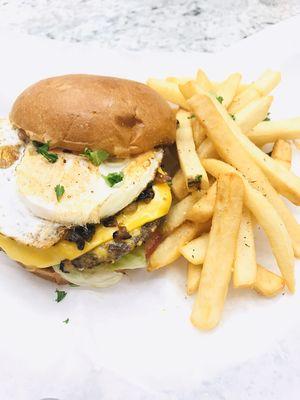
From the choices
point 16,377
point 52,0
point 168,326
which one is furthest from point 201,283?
point 52,0

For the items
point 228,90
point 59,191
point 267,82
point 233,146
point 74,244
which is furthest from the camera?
point 267,82

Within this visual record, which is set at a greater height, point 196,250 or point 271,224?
point 271,224

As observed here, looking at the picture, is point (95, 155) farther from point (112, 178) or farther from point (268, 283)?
point (268, 283)

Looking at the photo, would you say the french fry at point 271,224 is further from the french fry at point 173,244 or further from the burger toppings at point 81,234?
the burger toppings at point 81,234

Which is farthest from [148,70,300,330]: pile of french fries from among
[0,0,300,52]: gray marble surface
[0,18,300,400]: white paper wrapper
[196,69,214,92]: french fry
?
[0,0,300,52]: gray marble surface

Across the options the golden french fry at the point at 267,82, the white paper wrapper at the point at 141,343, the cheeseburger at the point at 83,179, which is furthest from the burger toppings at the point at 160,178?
the golden french fry at the point at 267,82

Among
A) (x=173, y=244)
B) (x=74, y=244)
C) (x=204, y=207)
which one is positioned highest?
(x=204, y=207)

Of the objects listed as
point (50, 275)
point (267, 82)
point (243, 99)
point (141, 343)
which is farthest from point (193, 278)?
point (267, 82)

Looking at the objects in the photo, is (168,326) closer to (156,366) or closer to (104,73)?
(156,366)
